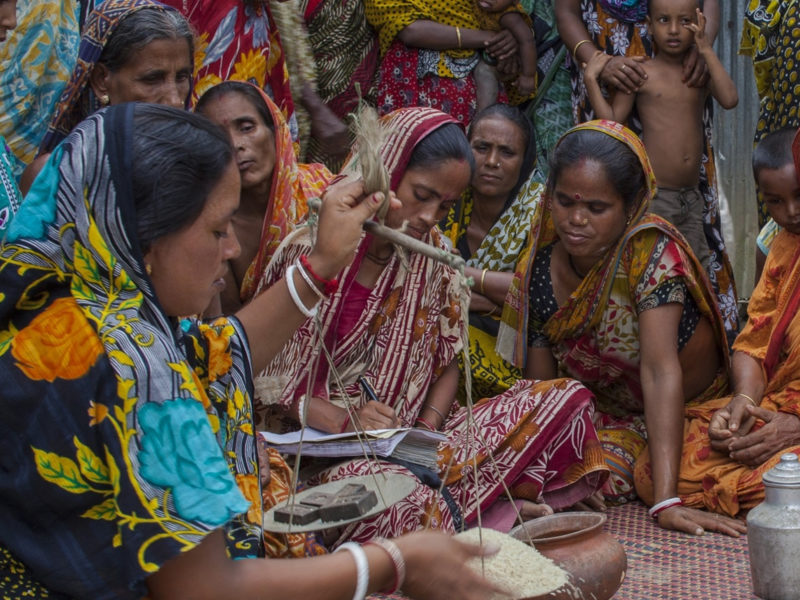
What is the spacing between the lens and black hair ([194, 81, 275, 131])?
3.82 meters

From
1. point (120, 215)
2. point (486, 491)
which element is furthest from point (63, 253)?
point (486, 491)

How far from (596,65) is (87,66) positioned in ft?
9.03

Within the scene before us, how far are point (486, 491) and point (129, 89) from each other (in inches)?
71.5

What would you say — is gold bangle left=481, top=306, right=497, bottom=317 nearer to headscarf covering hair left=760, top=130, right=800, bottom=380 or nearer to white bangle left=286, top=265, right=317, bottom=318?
headscarf covering hair left=760, top=130, right=800, bottom=380

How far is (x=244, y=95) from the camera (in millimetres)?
3820

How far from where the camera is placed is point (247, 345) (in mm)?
2389

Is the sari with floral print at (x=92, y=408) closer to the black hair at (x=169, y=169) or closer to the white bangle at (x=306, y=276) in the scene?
the black hair at (x=169, y=169)

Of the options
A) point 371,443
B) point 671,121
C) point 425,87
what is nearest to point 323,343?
point 371,443

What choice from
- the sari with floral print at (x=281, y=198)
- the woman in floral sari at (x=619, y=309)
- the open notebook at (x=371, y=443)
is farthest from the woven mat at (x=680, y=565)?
the sari with floral print at (x=281, y=198)

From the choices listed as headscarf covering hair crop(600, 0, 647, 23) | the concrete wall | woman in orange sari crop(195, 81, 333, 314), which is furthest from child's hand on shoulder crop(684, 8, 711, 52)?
woman in orange sari crop(195, 81, 333, 314)

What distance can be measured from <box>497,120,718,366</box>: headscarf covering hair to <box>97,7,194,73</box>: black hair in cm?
155

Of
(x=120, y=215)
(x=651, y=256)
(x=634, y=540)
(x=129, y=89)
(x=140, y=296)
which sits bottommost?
(x=634, y=540)

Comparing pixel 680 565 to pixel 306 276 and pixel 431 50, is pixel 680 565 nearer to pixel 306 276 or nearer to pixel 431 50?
pixel 306 276

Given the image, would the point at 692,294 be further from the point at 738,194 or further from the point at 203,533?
the point at 738,194
